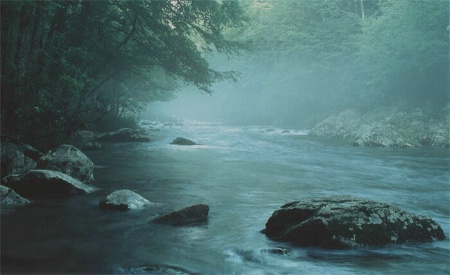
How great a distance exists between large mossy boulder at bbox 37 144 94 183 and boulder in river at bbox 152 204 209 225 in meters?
4.08

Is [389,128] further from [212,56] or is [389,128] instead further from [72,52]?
[72,52]

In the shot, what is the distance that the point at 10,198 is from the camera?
23.6ft

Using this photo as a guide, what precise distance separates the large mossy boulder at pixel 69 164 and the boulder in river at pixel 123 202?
2.61 metres

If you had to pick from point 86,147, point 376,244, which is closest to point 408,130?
point 86,147

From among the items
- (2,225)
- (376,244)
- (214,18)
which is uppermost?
(214,18)

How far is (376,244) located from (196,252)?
2579 millimetres

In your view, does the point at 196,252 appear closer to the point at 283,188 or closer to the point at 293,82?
the point at 283,188

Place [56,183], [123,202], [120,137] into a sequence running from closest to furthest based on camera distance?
[123,202] < [56,183] < [120,137]

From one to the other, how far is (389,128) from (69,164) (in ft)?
68.5

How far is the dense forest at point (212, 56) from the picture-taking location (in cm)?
1105

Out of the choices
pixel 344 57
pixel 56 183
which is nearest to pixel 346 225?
pixel 56 183

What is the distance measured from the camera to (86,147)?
1739 centimetres

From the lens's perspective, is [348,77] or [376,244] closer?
[376,244]

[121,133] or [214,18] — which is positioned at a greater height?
[214,18]
